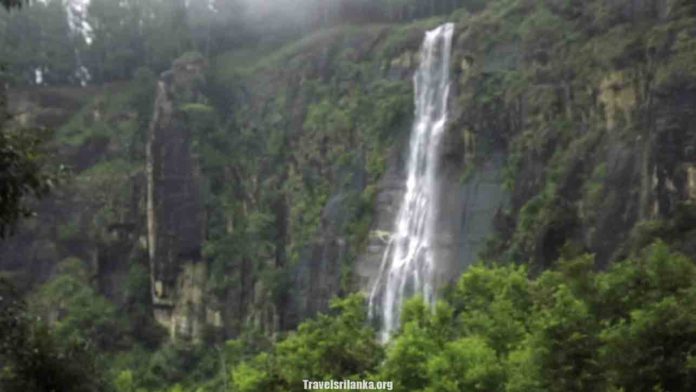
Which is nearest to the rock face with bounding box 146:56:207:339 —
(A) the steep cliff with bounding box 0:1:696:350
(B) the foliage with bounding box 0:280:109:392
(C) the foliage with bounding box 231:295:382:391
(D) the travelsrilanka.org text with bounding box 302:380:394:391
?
(A) the steep cliff with bounding box 0:1:696:350

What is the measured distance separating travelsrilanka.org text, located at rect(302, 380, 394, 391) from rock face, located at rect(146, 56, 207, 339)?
35272mm

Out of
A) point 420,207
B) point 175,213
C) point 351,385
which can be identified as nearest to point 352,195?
point 420,207

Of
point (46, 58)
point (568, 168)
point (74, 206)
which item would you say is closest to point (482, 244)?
point (568, 168)

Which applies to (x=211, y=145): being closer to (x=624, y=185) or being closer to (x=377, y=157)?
(x=377, y=157)

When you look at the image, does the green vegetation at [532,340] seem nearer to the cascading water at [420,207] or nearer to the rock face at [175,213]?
the cascading water at [420,207]

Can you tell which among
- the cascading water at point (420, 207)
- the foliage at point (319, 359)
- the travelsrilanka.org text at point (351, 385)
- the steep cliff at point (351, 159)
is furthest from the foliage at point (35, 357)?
the cascading water at point (420, 207)

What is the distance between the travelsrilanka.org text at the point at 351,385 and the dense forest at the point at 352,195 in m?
0.69

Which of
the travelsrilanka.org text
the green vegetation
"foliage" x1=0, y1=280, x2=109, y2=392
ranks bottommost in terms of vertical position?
the travelsrilanka.org text

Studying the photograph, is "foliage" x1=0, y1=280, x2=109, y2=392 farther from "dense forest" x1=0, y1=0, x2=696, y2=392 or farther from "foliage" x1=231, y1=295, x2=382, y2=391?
"foliage" x1=231, y1=295, x2=382, y2=391

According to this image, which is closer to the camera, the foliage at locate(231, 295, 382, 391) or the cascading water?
the foliage at locate(231, 295, 382, 391)

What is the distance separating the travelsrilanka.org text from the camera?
23531 millimetres

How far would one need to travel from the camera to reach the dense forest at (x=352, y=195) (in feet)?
75.4

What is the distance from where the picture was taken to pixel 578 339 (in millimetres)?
21125

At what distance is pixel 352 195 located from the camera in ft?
174
